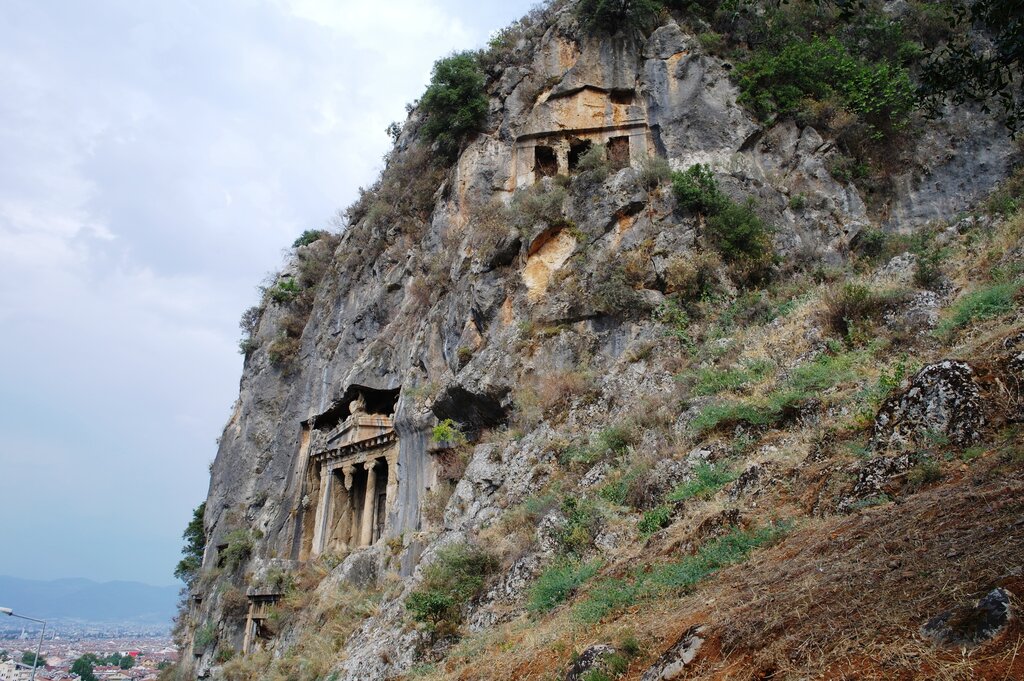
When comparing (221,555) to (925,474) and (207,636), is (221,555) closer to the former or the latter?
(207,636)

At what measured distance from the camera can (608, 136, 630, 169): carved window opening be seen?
2434cm

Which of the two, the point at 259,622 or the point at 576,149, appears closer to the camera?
the point at 259,622

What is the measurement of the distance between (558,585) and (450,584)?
281 cm

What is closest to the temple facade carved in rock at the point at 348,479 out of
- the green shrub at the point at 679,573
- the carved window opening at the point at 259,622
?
the carved window opening at the point at 259,622

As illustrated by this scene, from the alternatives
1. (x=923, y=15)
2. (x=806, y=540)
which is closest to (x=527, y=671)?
(x=806, y=540)

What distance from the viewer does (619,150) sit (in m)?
25.2

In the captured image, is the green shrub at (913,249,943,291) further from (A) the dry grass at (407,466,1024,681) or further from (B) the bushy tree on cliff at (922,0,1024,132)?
(A) the dry grass at (407,466,1024,681)

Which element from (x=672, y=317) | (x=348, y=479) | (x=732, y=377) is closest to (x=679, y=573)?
(x=732, y=377)

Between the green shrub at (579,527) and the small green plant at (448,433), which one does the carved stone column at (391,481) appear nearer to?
the small green plant at (448,433)

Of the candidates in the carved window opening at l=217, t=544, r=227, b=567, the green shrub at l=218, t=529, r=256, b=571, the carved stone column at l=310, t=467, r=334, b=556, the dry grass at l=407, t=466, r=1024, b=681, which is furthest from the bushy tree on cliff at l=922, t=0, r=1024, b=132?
the carved window opening at l=217, t=544, r=227, b=567

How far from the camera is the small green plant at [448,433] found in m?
19.7

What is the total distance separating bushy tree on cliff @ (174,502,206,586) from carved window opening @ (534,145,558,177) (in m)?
24.6

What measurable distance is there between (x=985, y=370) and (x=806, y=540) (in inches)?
126

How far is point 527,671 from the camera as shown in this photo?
8.28 metres
